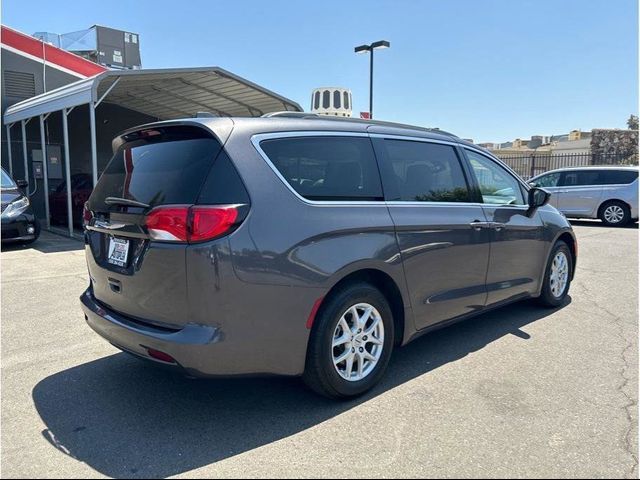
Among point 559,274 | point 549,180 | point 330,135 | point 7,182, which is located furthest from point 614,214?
point 7,182

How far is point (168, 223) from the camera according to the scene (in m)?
2.74

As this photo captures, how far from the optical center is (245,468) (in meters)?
2.54

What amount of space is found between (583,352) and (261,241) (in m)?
3.08

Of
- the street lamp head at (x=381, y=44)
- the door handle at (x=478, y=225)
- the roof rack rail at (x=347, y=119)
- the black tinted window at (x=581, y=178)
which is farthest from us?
the street lamp head at (x=381, y=44)

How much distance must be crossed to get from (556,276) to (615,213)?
9917 mm

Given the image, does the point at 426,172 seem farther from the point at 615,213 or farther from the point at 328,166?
the point at 615,213

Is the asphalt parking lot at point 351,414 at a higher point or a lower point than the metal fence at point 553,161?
lower

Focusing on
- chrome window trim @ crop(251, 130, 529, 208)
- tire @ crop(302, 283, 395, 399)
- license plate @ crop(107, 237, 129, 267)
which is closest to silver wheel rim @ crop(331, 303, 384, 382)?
tire @ crop(302, 283, 395, 399)

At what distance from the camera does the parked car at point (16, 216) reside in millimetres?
9281

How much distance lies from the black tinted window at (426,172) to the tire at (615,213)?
11550 millimetres

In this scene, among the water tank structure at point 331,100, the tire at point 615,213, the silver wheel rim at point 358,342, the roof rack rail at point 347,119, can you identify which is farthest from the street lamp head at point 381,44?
the silver wheel rim at point 358,342

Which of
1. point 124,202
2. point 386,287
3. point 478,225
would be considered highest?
point 124,202

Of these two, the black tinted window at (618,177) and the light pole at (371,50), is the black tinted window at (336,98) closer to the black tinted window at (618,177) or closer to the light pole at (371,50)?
the light pole at (371,50)

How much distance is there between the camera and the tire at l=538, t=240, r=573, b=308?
5.32m
